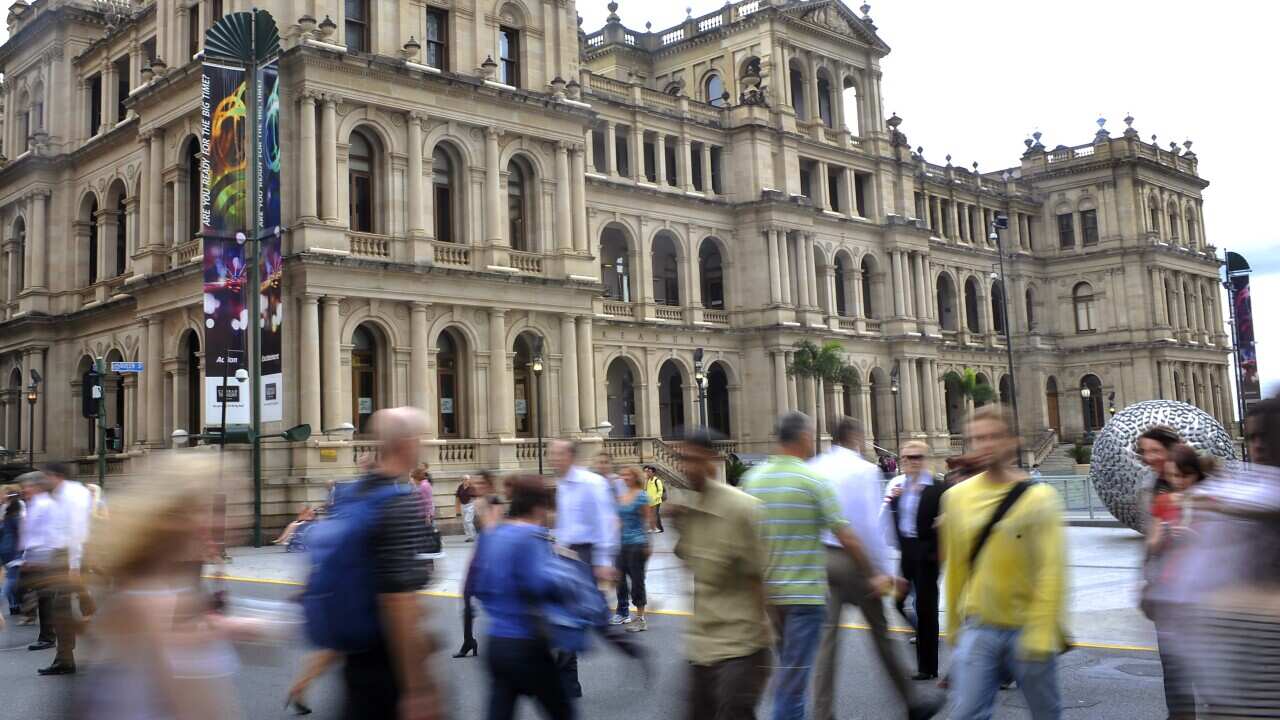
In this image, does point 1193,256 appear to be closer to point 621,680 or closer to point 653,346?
point 653,346

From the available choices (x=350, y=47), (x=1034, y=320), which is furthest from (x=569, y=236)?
(x=1034, y=320)

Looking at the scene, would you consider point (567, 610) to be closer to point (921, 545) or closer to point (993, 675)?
point (993, 675)

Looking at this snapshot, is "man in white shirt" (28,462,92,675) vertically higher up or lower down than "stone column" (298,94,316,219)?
lower down

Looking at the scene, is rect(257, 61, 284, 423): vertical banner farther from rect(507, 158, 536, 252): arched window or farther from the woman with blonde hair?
the woman with blonde hair

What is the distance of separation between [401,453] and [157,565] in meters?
1.43

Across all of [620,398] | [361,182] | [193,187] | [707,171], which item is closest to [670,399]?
[620,398]

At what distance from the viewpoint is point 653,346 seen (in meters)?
45.4

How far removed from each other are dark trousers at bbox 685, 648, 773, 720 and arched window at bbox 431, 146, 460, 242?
2857 cm

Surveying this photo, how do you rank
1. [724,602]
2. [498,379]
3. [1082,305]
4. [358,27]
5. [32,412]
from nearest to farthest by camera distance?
1. [724,602]
2. [358,27]
3. [498,379]
4. [32,412]
5. [1082,305]

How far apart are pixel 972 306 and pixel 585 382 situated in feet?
122

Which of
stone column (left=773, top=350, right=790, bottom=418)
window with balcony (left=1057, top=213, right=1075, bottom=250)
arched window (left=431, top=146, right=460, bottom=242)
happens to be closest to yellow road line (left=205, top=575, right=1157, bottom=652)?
arched window (left=431, top=146, right=460, bottom=242)

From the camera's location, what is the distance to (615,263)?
155 ft

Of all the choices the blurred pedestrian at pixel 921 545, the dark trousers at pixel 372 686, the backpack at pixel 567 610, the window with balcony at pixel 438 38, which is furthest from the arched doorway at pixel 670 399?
the dark trousers at pixel 372 686

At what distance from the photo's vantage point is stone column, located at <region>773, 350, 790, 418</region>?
4725cm
